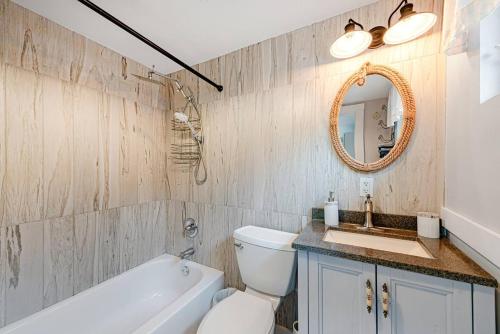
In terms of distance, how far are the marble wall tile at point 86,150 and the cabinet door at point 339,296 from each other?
166cm

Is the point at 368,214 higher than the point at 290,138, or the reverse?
the point at 290,138

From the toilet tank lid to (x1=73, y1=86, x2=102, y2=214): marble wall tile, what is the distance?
Answer: 1193 millimetres

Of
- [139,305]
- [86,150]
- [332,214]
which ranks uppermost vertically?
[86,150]

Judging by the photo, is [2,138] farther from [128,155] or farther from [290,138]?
[290,138]

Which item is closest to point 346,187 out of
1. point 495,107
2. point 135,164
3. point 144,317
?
point 495,107

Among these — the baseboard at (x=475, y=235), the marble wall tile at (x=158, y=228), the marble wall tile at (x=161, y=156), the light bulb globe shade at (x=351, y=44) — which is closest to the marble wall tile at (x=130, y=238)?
the marble wall tile at (x=158, y=228)

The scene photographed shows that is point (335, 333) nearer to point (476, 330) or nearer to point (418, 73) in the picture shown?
point (476, 330)

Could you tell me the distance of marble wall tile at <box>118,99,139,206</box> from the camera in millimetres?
1765

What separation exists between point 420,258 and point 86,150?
7.02 feet

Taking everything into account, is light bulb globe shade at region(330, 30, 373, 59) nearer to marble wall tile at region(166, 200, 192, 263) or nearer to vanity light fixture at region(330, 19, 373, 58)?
vanity light fixture at region(330, 19, 373, 58)

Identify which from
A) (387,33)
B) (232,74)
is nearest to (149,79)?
(232,74)

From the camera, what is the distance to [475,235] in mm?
750

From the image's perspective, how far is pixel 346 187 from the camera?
129 cm

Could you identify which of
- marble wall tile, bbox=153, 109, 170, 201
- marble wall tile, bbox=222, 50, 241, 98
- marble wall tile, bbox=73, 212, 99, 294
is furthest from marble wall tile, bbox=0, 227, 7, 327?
marble wall tile, bbox=222, 50, 241, 98
